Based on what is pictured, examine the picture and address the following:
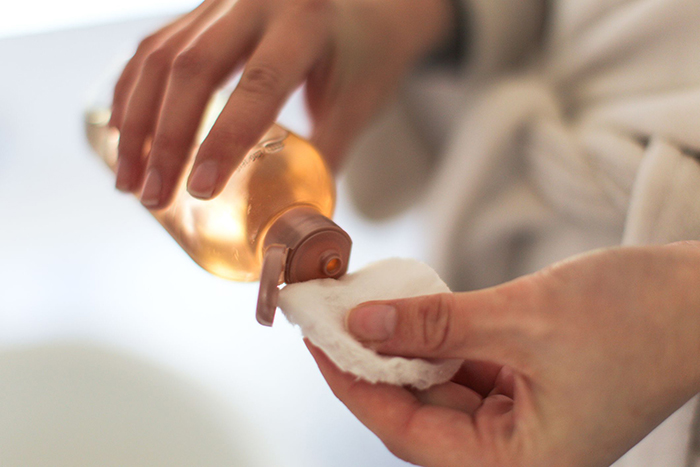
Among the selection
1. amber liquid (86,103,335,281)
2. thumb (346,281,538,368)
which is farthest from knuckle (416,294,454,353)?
amber liquid (86,103,335,281)

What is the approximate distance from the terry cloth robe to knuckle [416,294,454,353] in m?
0.20

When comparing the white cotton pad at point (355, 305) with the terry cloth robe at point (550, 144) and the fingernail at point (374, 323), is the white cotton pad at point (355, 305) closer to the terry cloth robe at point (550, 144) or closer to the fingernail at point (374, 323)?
the fingernail at point (374, 323)

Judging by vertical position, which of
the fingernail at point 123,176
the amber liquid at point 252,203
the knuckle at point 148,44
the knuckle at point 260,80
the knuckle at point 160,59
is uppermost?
the knuckle at point 148,44

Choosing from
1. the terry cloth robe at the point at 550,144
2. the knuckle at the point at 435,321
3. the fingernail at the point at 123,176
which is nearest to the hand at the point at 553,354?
the knuckle at the point at 435,321

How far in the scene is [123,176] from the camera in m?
0.40

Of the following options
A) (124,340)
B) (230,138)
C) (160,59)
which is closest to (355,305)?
(230,138)

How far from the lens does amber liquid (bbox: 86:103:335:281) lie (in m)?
0.32

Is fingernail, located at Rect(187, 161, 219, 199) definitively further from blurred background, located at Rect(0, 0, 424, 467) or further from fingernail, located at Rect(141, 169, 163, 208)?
blurred background, located at Rect(0, 0, 424, 467)

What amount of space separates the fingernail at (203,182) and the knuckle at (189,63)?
A: 9 centimetres

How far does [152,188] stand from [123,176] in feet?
0.19

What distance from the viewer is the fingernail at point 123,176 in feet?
1.30

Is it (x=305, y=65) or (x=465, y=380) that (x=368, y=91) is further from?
(x=465, y=380)

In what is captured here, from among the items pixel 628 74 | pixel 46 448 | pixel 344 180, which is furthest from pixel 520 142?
pixel 46 448

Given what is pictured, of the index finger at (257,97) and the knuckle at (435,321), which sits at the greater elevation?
the index finger at (257,97)
